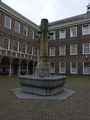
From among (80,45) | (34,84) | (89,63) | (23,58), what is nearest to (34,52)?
(23,58)

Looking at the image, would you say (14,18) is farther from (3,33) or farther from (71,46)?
(71,46)

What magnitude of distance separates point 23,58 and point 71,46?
390 inches

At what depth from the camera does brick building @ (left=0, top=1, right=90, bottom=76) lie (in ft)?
67.6

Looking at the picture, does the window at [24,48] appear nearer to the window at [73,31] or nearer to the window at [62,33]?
the window at [62,33]

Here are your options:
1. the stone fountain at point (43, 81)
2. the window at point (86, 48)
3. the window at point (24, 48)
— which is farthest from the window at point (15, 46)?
the stone fountain at point (43, 81)

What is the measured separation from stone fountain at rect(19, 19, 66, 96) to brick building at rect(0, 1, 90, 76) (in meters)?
11.8

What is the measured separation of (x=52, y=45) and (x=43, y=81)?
2152 centimetres

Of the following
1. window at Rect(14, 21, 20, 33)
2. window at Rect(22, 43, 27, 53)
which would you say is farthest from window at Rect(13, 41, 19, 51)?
window at Rect(14, 21, 20, 33)

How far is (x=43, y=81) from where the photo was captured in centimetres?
679

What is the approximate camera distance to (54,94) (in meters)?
7.38

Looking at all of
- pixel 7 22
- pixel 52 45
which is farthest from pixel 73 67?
pixel 7 22

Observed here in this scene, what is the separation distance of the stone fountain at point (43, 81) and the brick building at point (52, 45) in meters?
11.8

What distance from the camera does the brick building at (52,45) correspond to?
67.6 ft

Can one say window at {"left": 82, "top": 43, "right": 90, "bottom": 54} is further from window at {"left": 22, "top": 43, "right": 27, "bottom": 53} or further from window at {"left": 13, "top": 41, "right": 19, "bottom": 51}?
window at {"left": 13, "top": 41, "right": 19, "bottom": 51}
